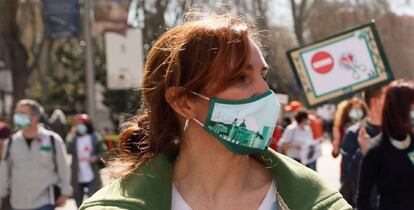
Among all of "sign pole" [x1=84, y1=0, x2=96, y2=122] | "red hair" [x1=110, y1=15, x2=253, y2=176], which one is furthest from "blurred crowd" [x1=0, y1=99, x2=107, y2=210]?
"sign pole" [x1=84, y1=0, x2=96, y2=122]

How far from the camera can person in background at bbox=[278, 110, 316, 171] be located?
1060cm

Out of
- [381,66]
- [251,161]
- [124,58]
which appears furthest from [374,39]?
[124,58]

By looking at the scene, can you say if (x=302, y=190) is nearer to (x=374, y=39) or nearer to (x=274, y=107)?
(x=274, y=107)

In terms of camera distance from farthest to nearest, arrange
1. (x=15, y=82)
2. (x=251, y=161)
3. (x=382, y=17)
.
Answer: (x=382, y=17) < (x=15, y=82) < (x=251, y=161)

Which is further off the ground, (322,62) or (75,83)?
(322,62)

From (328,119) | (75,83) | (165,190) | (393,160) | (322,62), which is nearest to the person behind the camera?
(165,190)

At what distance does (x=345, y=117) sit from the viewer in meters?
8.52

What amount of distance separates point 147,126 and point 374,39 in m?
4.45

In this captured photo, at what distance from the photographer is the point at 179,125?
230 cm

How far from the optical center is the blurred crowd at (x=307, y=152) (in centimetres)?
445

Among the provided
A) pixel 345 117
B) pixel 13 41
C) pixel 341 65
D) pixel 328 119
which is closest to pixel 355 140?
pixel 341 65

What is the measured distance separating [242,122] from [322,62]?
15.0 ft

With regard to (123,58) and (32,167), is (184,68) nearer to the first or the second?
(32,167)

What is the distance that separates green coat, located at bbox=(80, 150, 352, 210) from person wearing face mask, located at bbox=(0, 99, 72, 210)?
4262 mm
